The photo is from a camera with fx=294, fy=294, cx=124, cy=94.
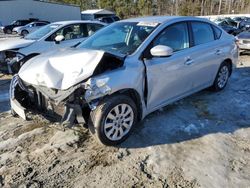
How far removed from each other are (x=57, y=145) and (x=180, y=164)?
165 cm

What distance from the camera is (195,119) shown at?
4836 millimetres

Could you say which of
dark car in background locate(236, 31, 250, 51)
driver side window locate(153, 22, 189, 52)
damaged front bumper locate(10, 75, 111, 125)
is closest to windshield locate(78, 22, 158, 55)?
driver side window locate(153, 22, 189, 52)

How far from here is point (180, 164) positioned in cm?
354

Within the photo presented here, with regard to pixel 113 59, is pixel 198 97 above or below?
below

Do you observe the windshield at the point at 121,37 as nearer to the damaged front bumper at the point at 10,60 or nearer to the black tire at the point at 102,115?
the black tire at the point at 102,115

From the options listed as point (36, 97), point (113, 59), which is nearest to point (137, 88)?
point (113, 59)

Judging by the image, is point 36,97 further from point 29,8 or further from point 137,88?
point 29,8

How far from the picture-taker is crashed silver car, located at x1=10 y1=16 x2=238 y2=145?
11.8 ft

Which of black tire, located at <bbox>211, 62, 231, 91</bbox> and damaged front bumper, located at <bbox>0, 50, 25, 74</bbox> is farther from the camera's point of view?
damaged front bumper, located at <bbox>0, 50, 25, 74</bbox>

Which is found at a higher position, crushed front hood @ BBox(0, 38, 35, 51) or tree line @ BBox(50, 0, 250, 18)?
crushed front hood @ BBox(0, 38, 35, 51)

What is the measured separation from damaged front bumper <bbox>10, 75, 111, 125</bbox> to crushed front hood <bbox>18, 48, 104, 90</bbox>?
0.28 feet

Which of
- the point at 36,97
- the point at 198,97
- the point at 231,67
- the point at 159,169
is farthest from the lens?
the point at 231,67

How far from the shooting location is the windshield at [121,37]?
4.34 metres

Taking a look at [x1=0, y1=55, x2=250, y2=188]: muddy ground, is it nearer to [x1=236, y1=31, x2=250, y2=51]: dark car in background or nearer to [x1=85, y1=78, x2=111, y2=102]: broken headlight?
[x1=85, y1=78, x2=111, y2=102]: broken headlight
